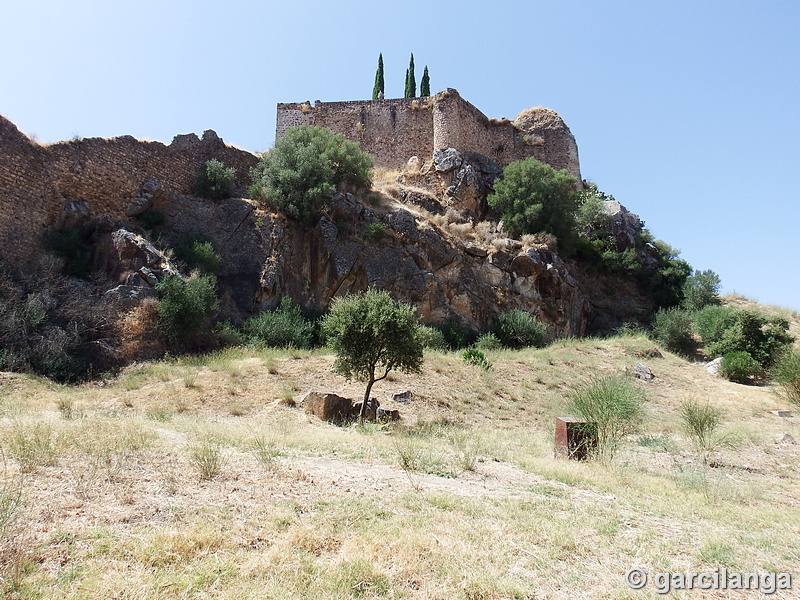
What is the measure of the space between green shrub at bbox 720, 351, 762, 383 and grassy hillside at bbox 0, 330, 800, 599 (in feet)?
30.2

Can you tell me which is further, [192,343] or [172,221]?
[172,221]

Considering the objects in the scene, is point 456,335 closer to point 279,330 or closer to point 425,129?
point 279,330

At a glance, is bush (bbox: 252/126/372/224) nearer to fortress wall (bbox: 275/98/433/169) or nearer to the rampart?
fortress wall (bbox: 275/98/433/169)

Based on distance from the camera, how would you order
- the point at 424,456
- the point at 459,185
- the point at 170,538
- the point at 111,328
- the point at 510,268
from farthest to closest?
1. the point at 459,185
2. the point at 510,268
3. the point at 111,328
4. the point at 424,456
5. the point at 170,538

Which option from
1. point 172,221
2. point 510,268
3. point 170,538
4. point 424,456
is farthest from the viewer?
point 510,268

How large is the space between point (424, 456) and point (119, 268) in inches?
466

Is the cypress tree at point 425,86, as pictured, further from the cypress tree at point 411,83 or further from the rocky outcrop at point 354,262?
the rocky outcrop at point 354,262

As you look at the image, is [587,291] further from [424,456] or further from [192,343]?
[424,456]

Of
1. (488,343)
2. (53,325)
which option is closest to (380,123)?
(488,343)

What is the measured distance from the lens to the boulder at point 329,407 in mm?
11000

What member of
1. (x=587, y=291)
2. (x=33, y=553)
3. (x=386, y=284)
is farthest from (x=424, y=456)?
(x=587, y=291)

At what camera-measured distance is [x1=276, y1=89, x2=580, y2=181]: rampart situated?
25781mm

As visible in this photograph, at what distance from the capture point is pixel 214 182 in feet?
64.5

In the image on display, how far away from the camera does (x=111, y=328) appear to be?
13719 millimetres
